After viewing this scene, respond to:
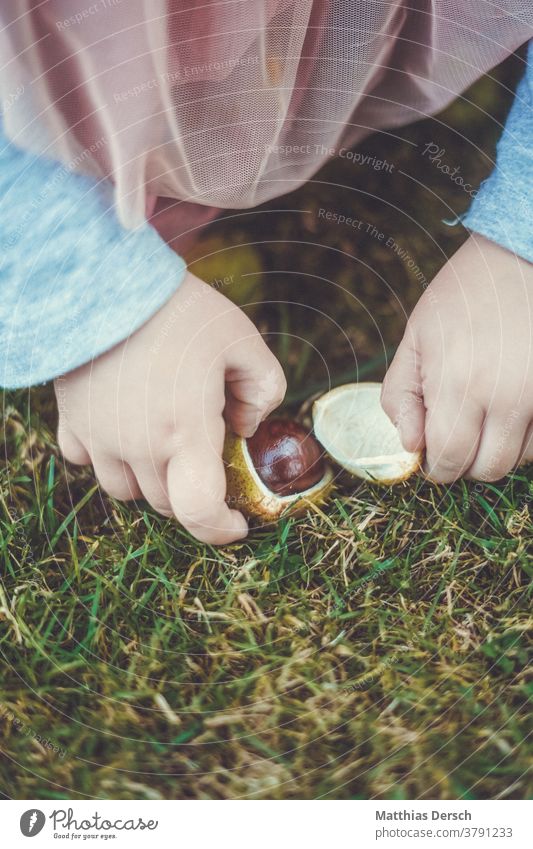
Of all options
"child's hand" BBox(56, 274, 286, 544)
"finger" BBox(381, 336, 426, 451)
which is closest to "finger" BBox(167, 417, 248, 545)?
"child's hand" BBox(56, 274, 286, 544)

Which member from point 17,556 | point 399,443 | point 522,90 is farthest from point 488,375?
point 17,556

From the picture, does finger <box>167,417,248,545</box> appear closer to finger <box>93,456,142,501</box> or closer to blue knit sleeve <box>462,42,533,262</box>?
finger <box>93,456,142,501</box>

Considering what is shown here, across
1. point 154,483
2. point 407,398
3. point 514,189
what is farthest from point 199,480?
point 514,189

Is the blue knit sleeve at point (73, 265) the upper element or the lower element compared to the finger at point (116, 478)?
Result: upper

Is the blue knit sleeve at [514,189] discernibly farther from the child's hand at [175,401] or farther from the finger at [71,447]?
the finger at [71,447]

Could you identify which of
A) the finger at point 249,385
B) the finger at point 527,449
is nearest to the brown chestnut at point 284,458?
the finger at point 249,385

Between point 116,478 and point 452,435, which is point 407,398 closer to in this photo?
point 452,435
